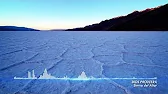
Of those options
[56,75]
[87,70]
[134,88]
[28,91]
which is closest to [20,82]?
[28,91]

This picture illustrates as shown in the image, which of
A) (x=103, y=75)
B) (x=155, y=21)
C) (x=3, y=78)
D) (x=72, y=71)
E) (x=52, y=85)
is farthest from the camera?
(x=155, y=21)

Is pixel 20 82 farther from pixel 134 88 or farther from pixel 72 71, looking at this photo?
pixel 134 88

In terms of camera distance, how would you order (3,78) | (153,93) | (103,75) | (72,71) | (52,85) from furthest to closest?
(72,71) → (103,75) → (3,78) → (52,85) → (153,93)

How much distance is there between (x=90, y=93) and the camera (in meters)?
1.12

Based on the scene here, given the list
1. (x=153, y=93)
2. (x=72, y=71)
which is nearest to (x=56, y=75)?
(x=72, y=71)

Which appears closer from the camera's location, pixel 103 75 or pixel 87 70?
pixel 103 75

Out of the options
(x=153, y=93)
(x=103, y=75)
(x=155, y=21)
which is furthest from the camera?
(x=155, y=21)

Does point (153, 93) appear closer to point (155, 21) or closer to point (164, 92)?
point (164, 92)

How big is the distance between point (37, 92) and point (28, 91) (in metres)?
0.07

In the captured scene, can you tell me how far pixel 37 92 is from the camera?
1140 millimetres

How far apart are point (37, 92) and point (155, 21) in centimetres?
3449

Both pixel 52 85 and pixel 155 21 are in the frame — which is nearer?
pixel 52 85

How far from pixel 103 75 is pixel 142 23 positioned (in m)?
34.7

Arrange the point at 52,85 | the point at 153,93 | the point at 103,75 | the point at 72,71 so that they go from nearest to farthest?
the point at 153,93 → the point at 52,85 → the point at 103,75 → the point at 72,71
